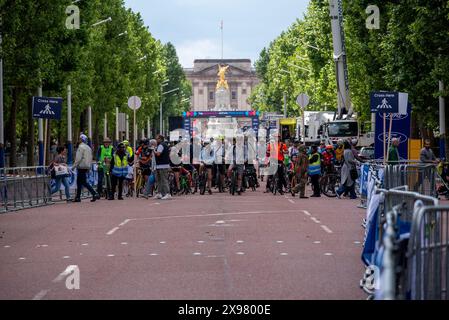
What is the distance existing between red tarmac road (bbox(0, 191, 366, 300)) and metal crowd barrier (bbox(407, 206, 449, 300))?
1.71 meters

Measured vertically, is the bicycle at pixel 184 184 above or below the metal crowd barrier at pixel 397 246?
below

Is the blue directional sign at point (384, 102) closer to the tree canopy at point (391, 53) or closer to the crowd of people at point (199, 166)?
the crowd of people at point (199, 166)

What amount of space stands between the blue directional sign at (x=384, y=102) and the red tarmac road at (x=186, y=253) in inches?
236

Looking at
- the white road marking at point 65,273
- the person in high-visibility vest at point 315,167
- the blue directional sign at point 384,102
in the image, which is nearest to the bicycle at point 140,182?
the person in high-visibility vest at point 315,167

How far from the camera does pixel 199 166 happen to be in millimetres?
39656

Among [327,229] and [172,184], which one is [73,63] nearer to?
[172,184]

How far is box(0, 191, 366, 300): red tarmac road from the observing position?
1191 cm

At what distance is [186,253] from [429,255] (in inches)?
270

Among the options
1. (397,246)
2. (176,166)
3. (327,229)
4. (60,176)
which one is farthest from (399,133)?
(397,246)

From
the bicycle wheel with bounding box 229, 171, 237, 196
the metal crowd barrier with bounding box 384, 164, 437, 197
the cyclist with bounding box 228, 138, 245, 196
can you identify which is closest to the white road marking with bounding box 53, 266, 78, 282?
the metal crowd barrier with bounding box 384, 164, 437, 197

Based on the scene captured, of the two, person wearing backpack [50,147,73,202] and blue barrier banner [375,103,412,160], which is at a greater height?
blue barrier banner [375,103,412,160]

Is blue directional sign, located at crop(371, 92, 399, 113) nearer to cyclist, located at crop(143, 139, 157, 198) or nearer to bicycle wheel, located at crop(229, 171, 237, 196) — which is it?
bicycle wheel, located at crop(229, 171, 237, 196)

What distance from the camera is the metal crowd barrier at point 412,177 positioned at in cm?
2173
